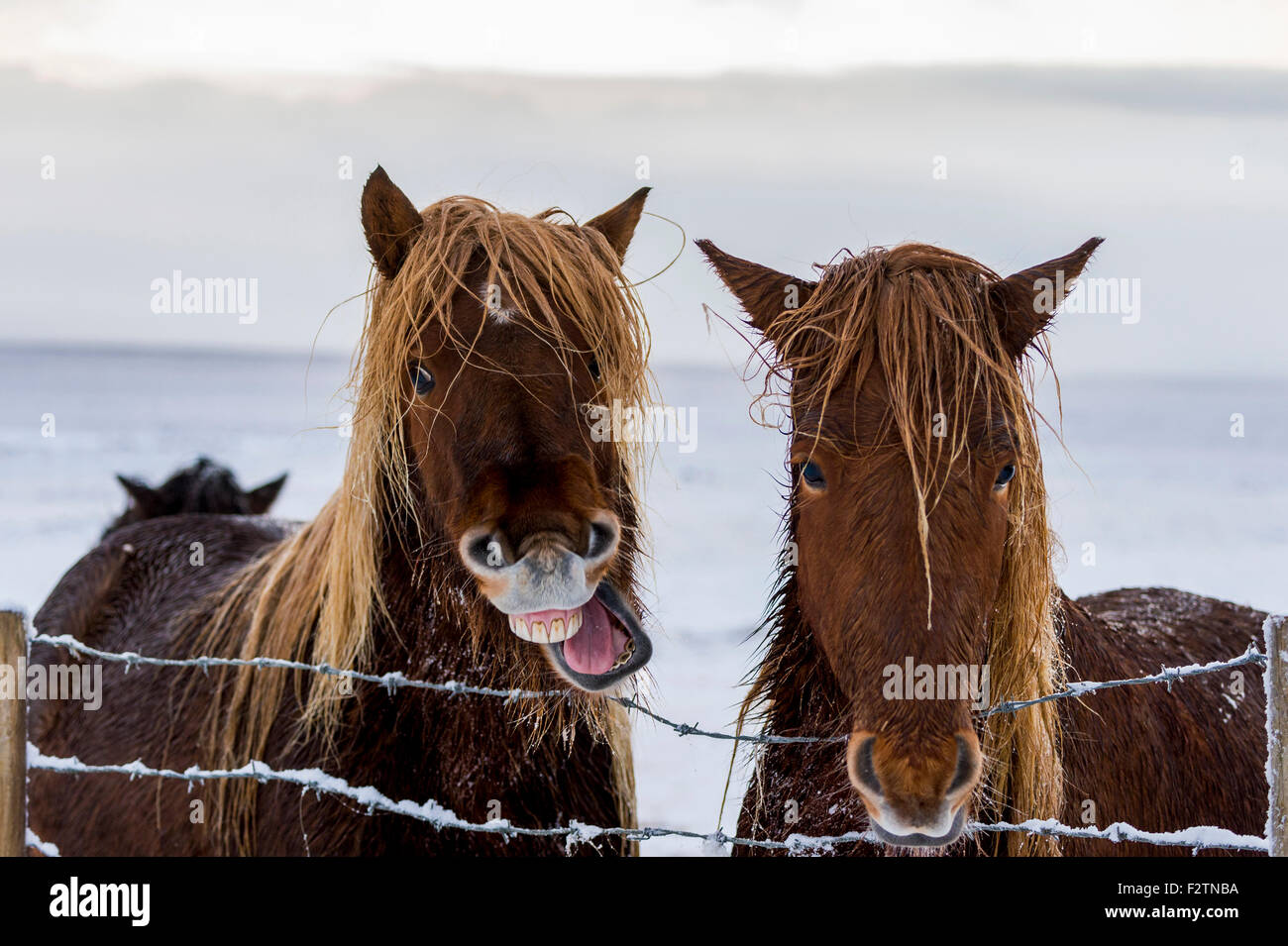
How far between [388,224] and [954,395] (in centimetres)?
169

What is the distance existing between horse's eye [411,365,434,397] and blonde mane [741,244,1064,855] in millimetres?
905

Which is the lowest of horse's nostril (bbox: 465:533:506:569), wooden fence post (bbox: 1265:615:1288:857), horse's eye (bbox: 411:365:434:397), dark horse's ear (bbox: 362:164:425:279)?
wooden fence post (bbox: 1265:615:1288:857)

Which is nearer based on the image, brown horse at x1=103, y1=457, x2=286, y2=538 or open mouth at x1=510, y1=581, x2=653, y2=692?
open mouth at x1=510, y1=581, x2=653, y2=692

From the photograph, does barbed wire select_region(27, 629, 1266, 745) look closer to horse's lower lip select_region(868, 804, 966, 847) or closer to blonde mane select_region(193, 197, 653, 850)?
blonde mane select_region(193, 197, 653, 850)

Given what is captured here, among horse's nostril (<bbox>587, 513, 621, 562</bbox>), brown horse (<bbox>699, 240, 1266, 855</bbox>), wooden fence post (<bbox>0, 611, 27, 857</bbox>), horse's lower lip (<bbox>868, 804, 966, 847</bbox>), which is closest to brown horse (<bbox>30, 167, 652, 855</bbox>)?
horse's nostril (<bbox>587, 513, 621, 562</bbox>)

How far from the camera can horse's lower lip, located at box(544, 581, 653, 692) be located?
8.73ft

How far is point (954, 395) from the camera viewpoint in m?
2.38

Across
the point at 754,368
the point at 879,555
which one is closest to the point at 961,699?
the point at 879,555

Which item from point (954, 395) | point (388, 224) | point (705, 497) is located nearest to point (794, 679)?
point (954, 395)

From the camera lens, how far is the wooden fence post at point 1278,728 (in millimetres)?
2168

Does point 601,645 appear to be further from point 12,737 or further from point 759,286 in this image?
point 12,737

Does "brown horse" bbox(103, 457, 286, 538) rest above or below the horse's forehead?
below

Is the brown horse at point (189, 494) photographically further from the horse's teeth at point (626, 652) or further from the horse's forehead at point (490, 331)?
the horse's teeth at point (626, 652)

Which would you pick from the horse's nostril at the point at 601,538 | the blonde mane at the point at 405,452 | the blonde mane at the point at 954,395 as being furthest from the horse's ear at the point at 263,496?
the blonde mane at the point at 954,395
